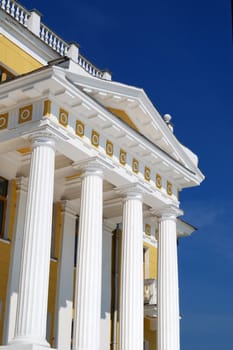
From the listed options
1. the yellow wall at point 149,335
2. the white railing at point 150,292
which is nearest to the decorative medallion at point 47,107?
the white railing at point 150,292

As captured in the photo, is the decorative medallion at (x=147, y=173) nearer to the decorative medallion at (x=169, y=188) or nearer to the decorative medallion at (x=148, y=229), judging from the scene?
the decorative medallion at (x=169, y=188)

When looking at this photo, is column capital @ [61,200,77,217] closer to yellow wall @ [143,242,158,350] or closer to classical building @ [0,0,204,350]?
classical building @ [0,0,204,350]

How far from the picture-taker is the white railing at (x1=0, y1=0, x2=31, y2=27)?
64.7 feet

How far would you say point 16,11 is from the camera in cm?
2041

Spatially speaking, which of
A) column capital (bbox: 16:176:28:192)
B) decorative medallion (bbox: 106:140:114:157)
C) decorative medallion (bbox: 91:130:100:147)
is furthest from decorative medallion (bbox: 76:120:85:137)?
column capital (bbox: 16:176:28:192)

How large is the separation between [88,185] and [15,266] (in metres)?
3.41

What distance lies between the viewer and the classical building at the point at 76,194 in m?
15.3

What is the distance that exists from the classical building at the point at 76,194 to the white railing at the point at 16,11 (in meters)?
0.05

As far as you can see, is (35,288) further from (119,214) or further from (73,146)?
(119,214)

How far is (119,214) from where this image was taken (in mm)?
22062

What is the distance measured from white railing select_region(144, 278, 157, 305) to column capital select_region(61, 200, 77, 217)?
4.61 meters

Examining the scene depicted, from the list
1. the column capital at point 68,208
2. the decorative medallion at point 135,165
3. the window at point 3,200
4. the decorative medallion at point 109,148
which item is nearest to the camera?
the decorative medallion at point 109,148

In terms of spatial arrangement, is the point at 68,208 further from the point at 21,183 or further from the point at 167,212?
the point at 167,212

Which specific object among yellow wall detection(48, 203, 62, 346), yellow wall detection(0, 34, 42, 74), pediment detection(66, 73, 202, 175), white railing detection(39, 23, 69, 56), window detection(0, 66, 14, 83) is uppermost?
white railing detection(39, 23, 69, 56)
